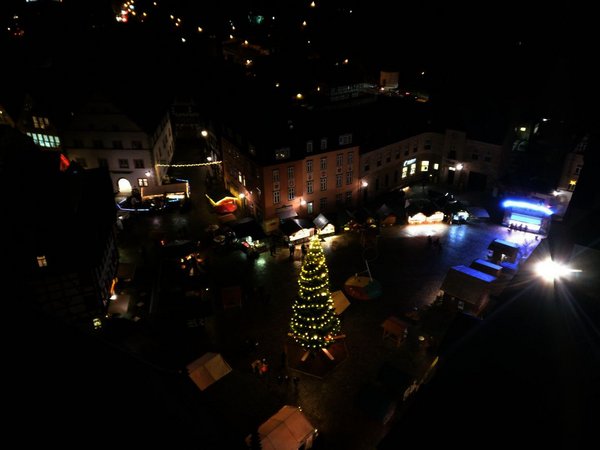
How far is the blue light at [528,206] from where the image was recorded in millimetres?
42344

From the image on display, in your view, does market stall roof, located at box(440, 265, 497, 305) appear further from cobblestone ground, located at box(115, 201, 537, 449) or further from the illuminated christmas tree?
the illuminated christmas tree

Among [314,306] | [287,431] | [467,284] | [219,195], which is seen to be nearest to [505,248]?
[467,284]

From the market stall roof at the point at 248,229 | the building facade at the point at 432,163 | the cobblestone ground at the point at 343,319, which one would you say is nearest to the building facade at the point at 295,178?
the market stall roof at the point at 248,229

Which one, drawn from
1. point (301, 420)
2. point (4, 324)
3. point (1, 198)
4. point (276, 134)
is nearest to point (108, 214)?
point (1, 198)

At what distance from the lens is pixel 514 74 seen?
2409 inches

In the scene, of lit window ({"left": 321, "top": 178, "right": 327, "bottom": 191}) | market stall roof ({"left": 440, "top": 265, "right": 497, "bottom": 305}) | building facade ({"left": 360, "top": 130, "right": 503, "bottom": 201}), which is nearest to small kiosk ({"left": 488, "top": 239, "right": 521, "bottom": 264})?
market stall roof ({"left": 440, "top": 265, "right": 497, "bottom": 305})

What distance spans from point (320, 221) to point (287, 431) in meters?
→ 24.0

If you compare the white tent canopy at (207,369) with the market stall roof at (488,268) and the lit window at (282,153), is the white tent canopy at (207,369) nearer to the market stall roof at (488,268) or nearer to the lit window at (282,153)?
the lit window at (282,153)

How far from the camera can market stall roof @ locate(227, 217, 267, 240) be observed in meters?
40.6

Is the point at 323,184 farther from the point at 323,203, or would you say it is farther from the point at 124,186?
the point at 124,186

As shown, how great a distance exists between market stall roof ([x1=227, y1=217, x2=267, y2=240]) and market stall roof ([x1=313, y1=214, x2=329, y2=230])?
18.5 feet

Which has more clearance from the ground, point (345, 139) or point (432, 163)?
point (345, 139)

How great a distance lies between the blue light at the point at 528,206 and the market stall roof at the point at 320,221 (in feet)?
61.4

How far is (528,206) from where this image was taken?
1697 inches
